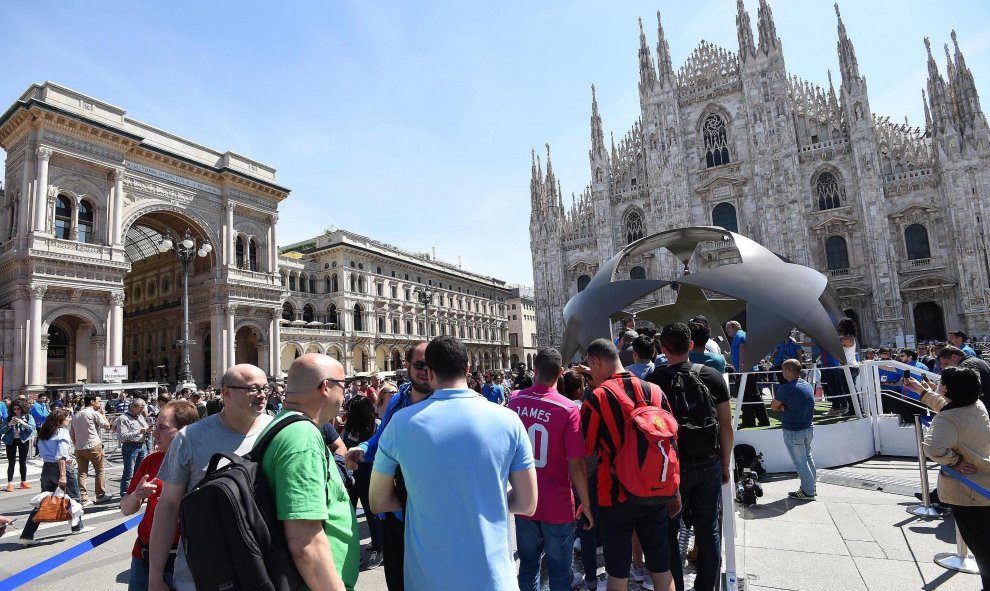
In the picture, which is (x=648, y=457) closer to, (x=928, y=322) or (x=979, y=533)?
(x=979, y=533)

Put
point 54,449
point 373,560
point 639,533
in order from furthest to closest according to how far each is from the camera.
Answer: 1. point 54,449
2. point 373,560
3. point 639,533

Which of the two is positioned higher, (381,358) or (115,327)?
(115,327)

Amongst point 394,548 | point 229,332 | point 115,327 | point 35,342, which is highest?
point 115,327

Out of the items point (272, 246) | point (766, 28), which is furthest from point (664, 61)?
point (272, 246)

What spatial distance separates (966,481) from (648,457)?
238 centimetres

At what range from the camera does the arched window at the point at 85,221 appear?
26953mm

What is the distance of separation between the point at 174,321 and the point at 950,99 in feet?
171

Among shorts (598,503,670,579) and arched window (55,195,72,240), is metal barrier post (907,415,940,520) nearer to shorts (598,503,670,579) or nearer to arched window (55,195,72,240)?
Answer: shorts (598,503,670,579)

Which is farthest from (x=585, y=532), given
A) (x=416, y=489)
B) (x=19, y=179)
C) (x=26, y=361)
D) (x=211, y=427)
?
(x=19, y=179)

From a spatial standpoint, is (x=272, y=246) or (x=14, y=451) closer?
(x=14, y=451)

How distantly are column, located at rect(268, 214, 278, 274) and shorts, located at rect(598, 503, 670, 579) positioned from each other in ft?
118

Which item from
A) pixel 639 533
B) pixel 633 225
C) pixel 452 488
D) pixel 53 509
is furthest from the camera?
pixel 633 225

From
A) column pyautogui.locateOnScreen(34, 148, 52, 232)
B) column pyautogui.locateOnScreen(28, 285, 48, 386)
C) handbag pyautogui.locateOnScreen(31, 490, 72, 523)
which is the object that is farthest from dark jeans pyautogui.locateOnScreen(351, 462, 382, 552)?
column pyautogui.locateOnScreen(34, 148, 52, 232)

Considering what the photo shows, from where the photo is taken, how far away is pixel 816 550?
489 cm
